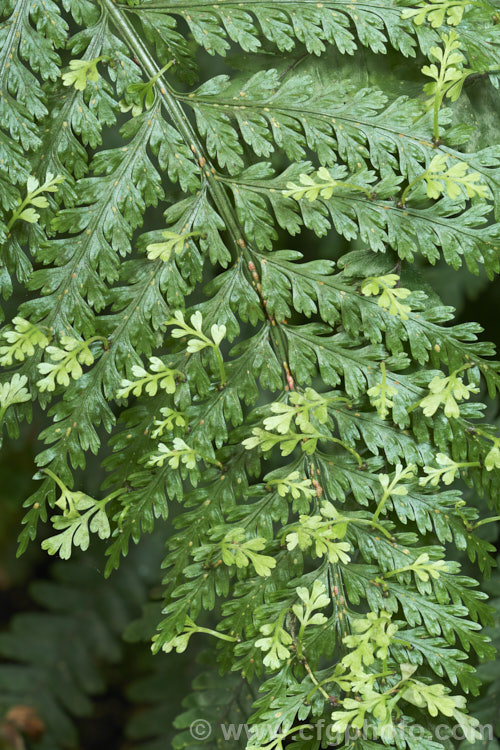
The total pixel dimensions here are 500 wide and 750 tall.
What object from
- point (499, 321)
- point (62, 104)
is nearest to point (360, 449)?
point (499, 321)

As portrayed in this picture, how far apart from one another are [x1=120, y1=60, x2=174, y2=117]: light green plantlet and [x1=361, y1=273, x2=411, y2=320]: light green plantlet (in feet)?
1.88

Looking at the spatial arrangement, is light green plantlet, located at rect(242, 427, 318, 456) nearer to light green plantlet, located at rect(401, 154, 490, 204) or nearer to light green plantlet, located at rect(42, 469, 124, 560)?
light green plantlet, located at rect(42, 469, 124, 560)

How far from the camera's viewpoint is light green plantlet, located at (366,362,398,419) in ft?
3.89

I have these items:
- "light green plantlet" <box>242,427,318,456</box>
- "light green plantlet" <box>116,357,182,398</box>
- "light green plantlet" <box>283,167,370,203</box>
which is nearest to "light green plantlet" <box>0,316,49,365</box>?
"light green plantlet" <box>116,357,182,398</box>

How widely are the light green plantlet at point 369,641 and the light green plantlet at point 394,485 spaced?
18cm

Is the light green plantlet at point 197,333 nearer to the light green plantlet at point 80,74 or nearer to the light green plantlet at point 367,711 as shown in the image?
the light green plantlet at point 80,74

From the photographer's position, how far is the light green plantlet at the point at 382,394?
1187 millimetres

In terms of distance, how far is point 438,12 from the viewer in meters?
1.21

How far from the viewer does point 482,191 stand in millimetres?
1151

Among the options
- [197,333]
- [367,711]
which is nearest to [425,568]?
[367,711]

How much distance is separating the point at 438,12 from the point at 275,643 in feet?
3.88

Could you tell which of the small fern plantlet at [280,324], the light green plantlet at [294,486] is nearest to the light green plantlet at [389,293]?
the small fern plantlet at [280,324]

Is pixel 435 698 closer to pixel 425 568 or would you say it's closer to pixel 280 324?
pixel 425 568

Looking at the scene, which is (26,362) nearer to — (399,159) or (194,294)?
(194,294)
